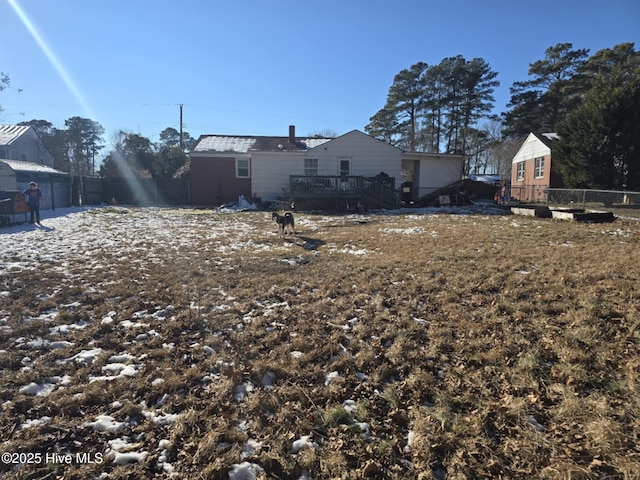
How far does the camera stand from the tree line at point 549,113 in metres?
16.5

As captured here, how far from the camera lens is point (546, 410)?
7.98ft

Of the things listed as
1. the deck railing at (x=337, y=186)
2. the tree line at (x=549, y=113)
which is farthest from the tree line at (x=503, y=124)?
the deck railing at (x=337, y=186)

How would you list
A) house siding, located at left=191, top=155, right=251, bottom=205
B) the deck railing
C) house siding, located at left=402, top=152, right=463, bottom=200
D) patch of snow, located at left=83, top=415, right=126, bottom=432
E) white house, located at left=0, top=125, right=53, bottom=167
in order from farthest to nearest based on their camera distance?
white house, located at left=0, top=125, right=53, bottom=167 < house siding, located at left=402, top=152, right=463, bottom=200 < house siding, located at left=191, top=155, right=251, bottom=205 < the deck railing < patch of snow, located at left=83, top=415, right=126, bottom=432

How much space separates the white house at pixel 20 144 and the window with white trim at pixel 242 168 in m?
18.5

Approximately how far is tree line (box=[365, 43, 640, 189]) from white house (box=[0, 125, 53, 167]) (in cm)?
3392

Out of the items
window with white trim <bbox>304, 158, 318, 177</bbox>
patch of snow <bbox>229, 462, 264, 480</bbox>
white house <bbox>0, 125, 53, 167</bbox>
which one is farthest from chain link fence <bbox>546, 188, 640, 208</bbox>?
white house <bbox>0, 125, 53, 167</bbox>

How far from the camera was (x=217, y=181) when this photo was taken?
22.3 m

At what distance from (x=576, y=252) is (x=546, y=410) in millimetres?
5472

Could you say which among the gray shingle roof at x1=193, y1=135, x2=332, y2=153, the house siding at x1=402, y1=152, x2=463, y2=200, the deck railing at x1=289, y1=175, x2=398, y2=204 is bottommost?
the deck railing at x1=289, y1=175, x2=398, y2=204

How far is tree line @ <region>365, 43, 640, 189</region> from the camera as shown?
1655 cm

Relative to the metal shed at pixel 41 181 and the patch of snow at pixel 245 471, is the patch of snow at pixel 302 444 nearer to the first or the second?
the patch of snow at pixel 245 471

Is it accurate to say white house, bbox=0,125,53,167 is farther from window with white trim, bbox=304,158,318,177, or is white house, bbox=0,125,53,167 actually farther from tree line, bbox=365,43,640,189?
tree line, bbox=365,43,640,189

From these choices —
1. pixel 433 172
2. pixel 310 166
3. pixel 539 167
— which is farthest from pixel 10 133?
pixel 539 167

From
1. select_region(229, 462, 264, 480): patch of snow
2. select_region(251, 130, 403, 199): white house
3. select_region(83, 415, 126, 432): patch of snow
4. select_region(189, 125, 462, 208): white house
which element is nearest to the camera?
select_region(229, 462, 264, 480): patch of snow
